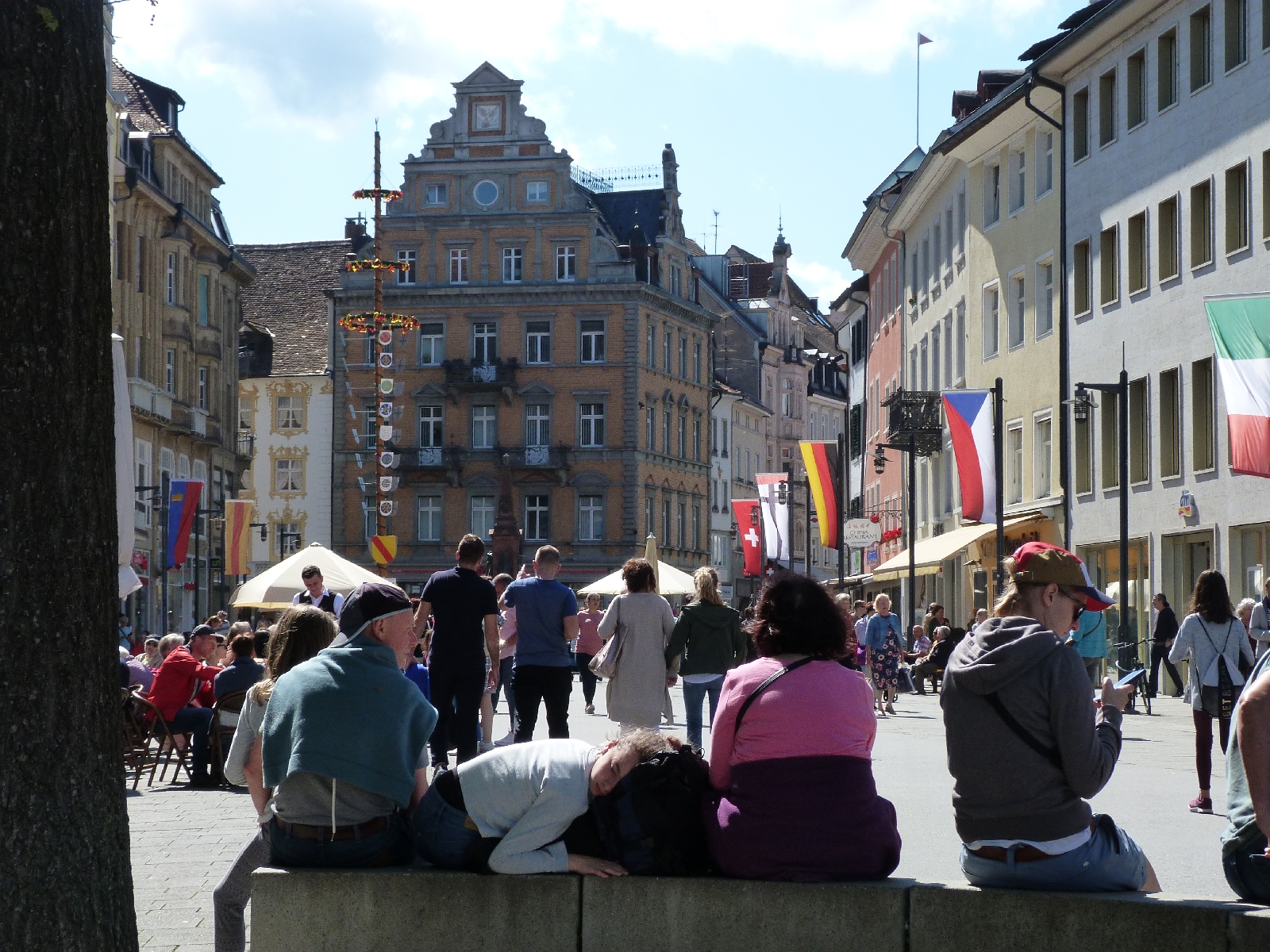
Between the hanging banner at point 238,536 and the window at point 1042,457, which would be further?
the hanging banner at point 238,536

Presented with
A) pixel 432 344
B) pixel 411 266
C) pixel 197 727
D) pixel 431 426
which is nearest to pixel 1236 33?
pixel 197 727

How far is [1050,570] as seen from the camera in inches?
259

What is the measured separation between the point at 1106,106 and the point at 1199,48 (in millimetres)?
4561

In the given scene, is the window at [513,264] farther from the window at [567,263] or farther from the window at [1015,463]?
the window at [1015,463]

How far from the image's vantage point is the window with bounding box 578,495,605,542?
82.2 m

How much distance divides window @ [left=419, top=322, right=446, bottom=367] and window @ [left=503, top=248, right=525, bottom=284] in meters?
3.78

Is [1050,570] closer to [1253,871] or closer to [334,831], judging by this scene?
[1253,871]

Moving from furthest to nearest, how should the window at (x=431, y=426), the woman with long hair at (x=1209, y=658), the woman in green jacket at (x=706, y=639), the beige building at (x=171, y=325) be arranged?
the window at (x=431, y=426), the beige building at (x=171, y=325), the woman in green jacket at (x=706, y=639), the woman with long hair at (x=1209, y=658)

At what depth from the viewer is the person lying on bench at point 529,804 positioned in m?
6.66

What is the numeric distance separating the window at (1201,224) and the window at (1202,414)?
5.69ft

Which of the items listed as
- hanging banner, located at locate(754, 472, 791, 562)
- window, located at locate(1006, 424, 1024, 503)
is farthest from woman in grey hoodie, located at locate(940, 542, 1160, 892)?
hanging banner, located at locate(754, 472, 791, 562)

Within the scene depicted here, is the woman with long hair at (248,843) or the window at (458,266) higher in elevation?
the window at (458,266)

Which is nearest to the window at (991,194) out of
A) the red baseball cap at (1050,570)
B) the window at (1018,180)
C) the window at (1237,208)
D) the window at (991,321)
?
the window at (1018,180)

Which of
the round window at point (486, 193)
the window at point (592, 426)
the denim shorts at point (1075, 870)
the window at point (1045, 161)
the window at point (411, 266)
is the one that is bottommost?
the denim shorts at point (1075, 870)
